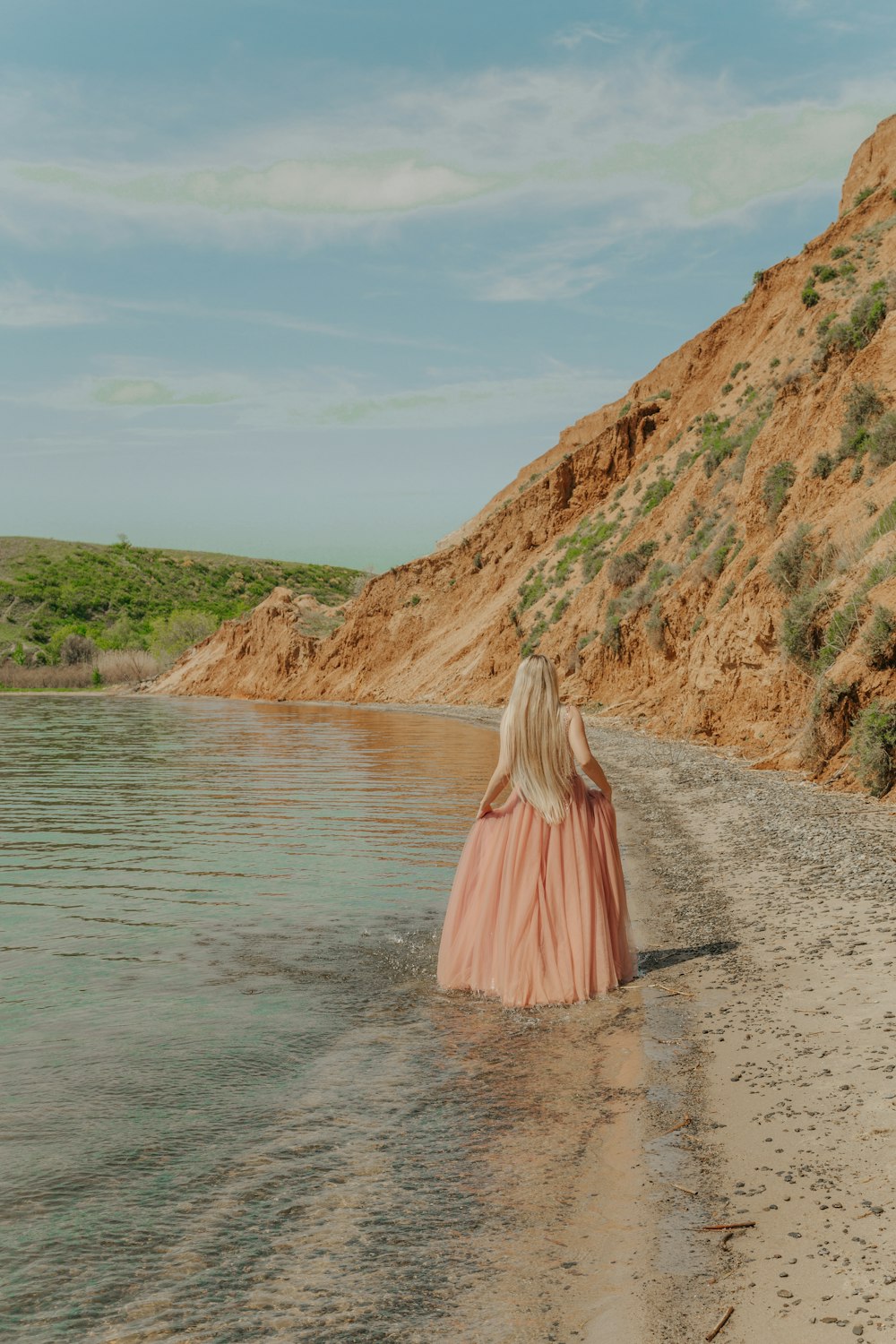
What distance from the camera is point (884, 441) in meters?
19.0

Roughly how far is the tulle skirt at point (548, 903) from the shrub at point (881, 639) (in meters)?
8.12

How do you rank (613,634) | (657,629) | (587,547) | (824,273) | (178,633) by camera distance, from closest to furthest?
(657,629)
(613,634)
(824,273)
(587,547)
(178,633)

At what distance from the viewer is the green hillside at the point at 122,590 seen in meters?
89.5

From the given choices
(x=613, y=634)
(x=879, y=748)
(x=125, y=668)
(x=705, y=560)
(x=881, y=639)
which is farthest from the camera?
(x=125, y=668)

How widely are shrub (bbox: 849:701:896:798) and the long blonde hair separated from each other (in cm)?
689

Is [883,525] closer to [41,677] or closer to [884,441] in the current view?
[884,441]

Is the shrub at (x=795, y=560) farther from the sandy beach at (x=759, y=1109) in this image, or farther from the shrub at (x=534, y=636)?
the shrub at (x=534, y=636)

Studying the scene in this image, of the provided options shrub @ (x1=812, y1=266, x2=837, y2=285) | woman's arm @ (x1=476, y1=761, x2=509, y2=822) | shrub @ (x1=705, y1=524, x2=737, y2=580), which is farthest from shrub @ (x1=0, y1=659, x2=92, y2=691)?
woman's arm @ (x1=476, y1=761, x2=509, y2=822)

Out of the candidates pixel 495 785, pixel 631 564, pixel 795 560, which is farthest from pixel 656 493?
pixel 495 785

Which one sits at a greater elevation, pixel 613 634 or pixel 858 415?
pixel 858 415

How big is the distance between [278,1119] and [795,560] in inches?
655

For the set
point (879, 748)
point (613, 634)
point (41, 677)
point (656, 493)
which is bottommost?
point (41, 677)

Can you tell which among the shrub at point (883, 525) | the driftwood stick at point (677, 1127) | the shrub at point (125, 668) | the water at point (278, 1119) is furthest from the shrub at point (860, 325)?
the shrub at point (125, 668)

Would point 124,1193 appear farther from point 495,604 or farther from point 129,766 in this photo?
point 495,604
